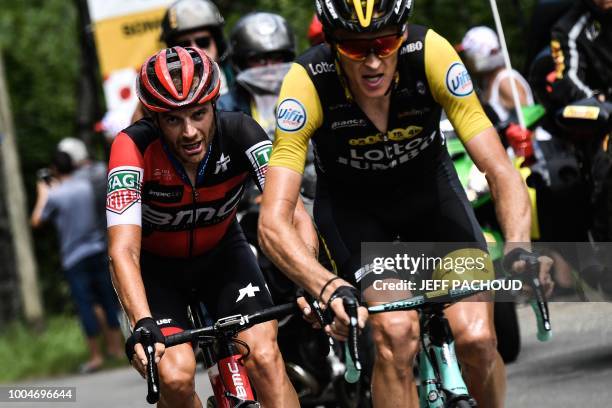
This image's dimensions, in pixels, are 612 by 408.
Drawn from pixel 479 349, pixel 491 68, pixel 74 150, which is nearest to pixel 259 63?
pixel 491 68

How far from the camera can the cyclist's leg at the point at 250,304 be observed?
21.7 ft

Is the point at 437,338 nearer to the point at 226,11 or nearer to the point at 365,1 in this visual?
the point at 365,1

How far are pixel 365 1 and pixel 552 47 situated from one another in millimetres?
3313

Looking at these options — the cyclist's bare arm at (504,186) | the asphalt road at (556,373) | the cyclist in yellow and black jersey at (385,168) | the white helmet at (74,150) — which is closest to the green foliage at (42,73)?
the white helmet at (74,150)

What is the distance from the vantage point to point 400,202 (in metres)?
6.93

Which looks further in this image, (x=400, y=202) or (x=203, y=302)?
(x=203, y=302)

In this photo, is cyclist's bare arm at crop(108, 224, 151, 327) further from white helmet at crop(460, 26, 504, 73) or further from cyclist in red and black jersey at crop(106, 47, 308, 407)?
white helmet at crop(460, 26, 504, 73)

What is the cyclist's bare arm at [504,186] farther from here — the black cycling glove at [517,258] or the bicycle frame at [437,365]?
the bicycle frame at [437,365]

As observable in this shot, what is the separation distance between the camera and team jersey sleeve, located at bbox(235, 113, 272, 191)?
6.93 meters

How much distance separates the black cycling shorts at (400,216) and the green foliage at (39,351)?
30.8ft

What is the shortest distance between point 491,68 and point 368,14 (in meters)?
6.07

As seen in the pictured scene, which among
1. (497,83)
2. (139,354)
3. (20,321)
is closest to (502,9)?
(497,83)

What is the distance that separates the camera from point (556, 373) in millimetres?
9758

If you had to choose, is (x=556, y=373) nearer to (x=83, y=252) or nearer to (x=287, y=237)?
(x=287, y=237)
